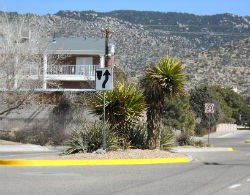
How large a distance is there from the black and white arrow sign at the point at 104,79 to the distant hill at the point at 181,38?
56.6m

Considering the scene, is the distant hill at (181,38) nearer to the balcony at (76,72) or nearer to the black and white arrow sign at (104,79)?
the balcony at (76,72)

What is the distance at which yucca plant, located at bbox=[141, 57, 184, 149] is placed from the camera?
22.0m

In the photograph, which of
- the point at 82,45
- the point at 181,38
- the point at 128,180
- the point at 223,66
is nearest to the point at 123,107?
the point at 128,180

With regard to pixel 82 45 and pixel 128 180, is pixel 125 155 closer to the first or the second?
pixel 128 180

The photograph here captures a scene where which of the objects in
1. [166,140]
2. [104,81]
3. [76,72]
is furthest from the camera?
[76,72]

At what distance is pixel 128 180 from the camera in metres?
15.2

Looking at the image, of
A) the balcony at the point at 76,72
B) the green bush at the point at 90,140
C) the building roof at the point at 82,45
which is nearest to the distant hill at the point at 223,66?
the building roof at the point at 82,45

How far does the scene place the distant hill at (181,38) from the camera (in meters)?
85.8

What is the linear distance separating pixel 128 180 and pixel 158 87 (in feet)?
24.2

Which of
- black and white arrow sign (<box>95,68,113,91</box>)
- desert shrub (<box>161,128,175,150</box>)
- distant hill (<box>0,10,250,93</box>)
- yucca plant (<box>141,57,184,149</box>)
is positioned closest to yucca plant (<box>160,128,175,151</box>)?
desert shrub (<box>161,128,175,150</box>)

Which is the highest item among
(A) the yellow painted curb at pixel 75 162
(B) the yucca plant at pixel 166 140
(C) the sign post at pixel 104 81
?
(C) the sign post at pixel 104 81

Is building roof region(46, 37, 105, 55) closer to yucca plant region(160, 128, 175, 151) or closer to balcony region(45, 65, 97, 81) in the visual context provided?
balcony region(45, 65, 97, 81)

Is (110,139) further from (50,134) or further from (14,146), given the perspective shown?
(50,134)

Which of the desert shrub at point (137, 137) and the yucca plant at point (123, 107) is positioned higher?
the yucca plant at point (123, 107)
